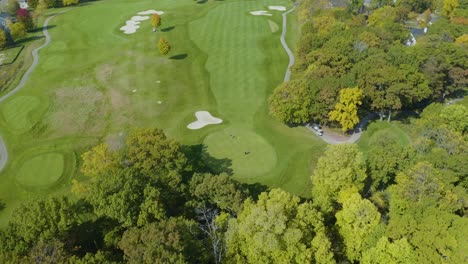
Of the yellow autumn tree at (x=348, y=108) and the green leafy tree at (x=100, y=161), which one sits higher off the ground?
the green leafy tree at (x=100, y=161)

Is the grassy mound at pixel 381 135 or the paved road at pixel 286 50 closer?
the grassy mound at pixel 381 135

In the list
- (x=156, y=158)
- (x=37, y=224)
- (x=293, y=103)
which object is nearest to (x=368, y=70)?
(x=293, y=103)

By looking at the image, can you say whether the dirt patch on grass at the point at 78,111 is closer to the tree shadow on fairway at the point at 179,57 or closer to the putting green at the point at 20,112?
the putting green at the point at 20,112

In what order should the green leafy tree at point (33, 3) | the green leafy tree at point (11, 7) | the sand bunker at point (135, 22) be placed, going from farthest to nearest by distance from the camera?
the green leafy tree at point (33, 3) → the green leafy tree at point (11, 7) → the sand bunker at point (135, 22)

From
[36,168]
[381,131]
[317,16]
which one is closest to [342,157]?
[381,131]

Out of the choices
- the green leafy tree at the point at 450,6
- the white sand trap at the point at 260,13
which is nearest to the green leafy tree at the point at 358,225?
the white sand trap at the point at 260,13

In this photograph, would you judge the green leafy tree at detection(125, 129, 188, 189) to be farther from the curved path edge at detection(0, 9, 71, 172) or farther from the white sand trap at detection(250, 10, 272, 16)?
the white sand trap at detection(250, 10, 272, 16)

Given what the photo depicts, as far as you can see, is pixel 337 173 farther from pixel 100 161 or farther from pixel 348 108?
pixel 100 161
